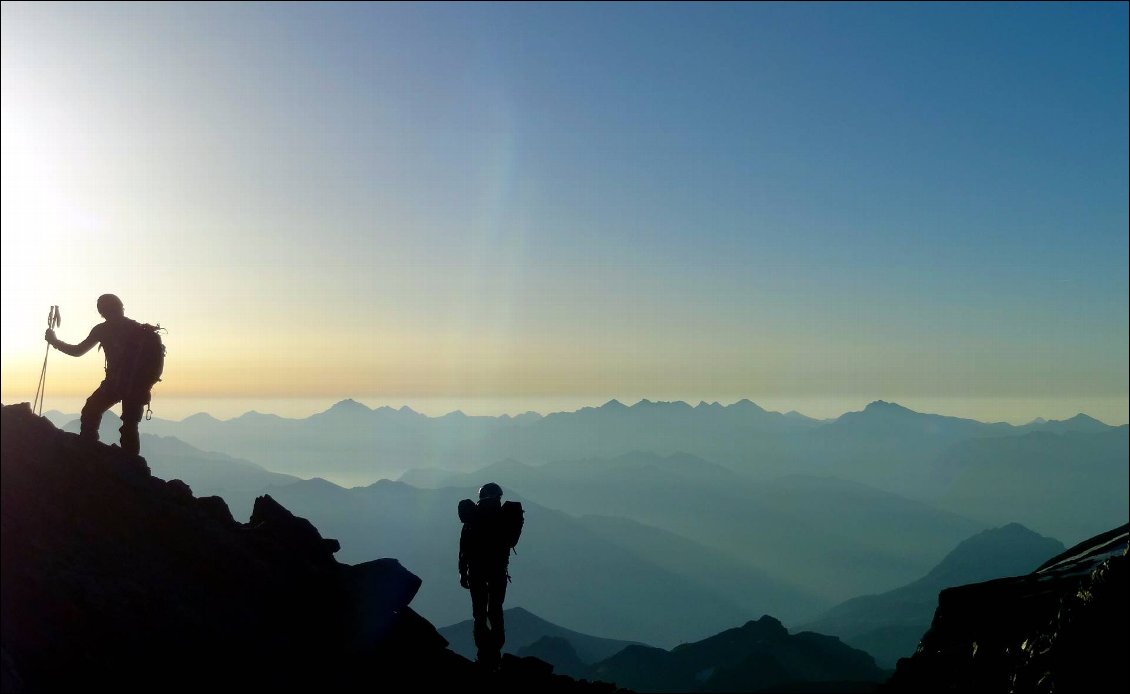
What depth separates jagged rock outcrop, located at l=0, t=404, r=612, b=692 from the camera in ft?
34.8

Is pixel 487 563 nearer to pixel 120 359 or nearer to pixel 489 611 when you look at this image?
pixel 489 611

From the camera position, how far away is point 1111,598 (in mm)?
12070

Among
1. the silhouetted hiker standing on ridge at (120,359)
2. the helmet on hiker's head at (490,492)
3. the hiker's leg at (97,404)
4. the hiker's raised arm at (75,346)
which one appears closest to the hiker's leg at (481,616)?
the helmet on hiker's head at (490,492)

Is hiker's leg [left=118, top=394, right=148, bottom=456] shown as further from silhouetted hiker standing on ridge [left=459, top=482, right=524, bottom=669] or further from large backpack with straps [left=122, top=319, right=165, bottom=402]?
silhouetted hiker standing on ridge [left=459, top=482, right=524, bottom=669]

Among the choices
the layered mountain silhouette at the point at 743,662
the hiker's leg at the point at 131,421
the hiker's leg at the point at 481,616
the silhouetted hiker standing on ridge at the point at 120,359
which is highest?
the silhouetted hiker standing on ridge at the point at 120,359

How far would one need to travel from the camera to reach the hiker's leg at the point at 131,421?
15.0 meters

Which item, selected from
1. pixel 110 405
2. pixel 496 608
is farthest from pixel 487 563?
pixel 110 405

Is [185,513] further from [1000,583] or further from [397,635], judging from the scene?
[1000,583]

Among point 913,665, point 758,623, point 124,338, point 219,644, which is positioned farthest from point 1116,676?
point 758,623

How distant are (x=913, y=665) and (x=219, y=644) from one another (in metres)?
12.9

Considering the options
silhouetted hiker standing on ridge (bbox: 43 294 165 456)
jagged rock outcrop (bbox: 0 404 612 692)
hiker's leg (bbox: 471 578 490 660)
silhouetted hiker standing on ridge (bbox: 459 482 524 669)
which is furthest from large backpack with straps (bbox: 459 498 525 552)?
silhouetted hiker standing on ridge (bbox: 43 294 165 456)

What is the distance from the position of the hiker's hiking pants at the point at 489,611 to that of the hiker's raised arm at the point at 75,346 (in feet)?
29.5

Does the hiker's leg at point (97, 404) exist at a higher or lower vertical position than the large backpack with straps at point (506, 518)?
higher

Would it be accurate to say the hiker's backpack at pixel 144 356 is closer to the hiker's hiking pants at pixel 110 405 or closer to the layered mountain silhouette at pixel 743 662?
the hiker's hiking pants at pixel 110 405
